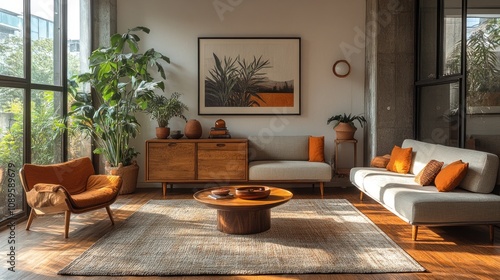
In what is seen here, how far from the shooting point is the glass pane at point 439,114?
534cm

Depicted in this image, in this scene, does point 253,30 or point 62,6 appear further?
point 253,30

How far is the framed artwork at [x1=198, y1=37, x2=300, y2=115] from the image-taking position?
6.93 metres

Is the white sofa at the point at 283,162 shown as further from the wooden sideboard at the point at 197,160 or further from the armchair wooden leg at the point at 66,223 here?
the armchair wooden leg at the point at 66,223

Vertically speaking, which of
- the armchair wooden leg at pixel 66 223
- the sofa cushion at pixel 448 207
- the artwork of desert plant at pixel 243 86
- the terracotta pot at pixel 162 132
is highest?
the artwork of desert plant at pixel 243 86

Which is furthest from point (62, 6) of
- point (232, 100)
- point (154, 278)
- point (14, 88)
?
point (154, 278)

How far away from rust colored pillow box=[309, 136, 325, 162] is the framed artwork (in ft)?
1.94

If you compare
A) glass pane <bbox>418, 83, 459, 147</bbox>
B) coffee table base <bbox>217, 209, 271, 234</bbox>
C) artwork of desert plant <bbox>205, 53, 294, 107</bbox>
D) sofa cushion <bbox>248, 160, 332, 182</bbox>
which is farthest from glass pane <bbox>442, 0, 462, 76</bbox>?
coffee table base <bbox>217, 209, 271, 234</bbox>

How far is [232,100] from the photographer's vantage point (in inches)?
275

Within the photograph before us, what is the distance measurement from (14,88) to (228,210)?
2714 millimetres

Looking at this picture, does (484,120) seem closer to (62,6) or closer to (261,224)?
(261,224)

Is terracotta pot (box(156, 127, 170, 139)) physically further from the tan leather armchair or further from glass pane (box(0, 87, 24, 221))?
glass pane (box(0, 87, 24, 221))

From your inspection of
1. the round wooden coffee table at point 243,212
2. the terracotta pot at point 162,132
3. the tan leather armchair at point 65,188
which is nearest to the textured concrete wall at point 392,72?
the round wooden coffee table at point 243,212

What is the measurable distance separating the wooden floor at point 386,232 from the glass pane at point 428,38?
208 centimetres

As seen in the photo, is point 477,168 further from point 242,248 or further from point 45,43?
point 45,43
